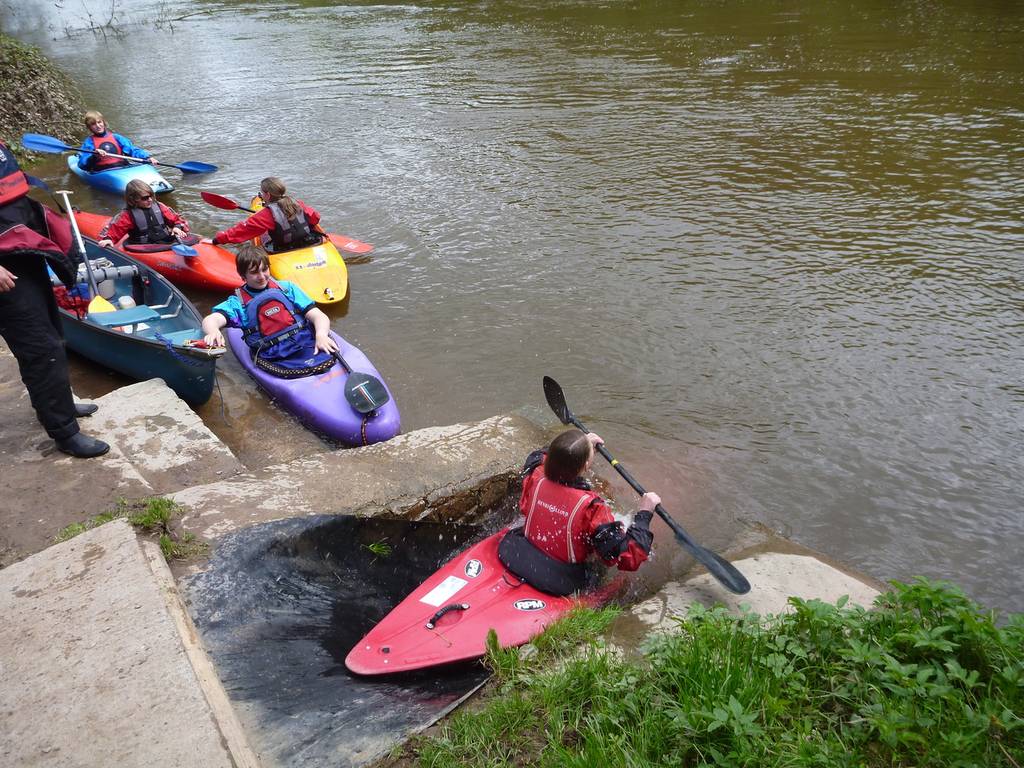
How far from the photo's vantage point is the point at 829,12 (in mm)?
17734

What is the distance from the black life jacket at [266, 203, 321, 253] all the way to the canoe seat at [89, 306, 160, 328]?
67.1 inches

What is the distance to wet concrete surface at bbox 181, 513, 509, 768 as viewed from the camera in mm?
2854

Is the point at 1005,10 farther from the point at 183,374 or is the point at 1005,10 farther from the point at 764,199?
the point at 183,374

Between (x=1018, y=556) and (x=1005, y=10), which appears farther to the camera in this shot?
(x=1005, y=10)

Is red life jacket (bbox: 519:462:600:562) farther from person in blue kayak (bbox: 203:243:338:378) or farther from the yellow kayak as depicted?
the yellow kayak

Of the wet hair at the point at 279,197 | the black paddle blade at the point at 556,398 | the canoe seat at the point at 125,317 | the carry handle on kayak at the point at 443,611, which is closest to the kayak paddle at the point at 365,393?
the black paddle blade at the point at 556,398

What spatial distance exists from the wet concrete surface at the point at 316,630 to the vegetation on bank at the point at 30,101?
11234 millimetres

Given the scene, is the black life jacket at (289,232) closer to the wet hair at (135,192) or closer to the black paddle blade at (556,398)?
the wet hair at (135,192)

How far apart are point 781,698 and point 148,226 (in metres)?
7.55

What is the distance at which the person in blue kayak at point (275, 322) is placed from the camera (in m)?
5.75

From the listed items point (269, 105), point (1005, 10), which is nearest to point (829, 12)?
point (1005, 10)

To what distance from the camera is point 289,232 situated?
25.7 feet

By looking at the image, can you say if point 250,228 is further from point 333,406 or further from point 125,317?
point 333,406

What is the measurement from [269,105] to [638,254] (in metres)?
9.28
